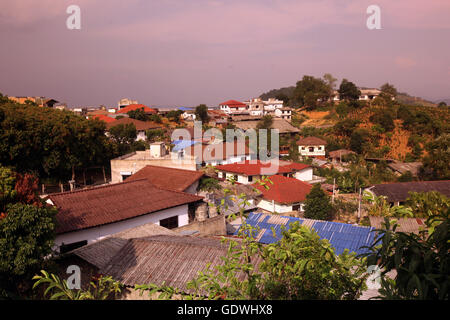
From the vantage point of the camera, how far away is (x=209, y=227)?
38.7ft

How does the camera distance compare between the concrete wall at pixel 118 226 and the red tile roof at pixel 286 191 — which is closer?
the concrete wall at pixel 118 226

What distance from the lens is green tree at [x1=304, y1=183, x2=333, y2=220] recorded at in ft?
53.5

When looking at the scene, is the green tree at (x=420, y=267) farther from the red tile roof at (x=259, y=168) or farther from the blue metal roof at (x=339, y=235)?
the red tile roof at (x=259, y=168)

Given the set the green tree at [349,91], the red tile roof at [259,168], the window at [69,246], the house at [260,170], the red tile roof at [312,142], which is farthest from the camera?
the green tree at [349,91]

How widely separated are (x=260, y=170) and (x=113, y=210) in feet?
48.2

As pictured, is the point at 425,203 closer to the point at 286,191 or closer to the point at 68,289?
the point at 286,191

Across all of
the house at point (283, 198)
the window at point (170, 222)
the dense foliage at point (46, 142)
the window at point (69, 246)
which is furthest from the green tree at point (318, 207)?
the dense foliage at point (46, 142)

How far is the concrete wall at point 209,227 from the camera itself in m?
11.3

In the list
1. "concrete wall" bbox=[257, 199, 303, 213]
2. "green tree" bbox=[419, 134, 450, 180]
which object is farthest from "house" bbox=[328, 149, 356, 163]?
"concrete wall" bbox=[257, 199, 303, 213]

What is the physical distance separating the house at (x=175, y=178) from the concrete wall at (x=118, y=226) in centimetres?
167

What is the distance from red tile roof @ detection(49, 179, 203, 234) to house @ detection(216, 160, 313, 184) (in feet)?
35.0

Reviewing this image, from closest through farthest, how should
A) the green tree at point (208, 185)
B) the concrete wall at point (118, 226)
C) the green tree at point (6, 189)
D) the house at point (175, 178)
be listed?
1. the green tree at point (6, 189)
2. the concrete wall at point (118, 226)
3. the house at point (175, 178)
4. the green tree at point (208, 185)
